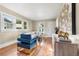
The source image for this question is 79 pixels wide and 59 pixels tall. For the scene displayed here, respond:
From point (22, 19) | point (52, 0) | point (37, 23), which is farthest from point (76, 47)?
point (22, 19)

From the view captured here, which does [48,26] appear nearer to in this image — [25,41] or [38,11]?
[38,11]

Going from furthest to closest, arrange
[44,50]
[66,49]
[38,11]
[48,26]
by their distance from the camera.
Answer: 1. [44,50]
2. [38,11]
3. [48,26]
4. [66,49]

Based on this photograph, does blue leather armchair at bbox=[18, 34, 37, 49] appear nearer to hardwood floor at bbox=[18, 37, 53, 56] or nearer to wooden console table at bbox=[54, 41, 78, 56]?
hardwood floor at bbox=[18, 37, 53, 56]

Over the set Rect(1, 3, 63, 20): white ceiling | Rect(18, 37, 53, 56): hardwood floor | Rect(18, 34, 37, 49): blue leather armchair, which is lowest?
Rect(18, 37, 53, 56): hardwood floor

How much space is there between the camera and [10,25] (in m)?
3.75

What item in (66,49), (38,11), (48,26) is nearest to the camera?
(66,49)

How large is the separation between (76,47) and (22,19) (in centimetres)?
195

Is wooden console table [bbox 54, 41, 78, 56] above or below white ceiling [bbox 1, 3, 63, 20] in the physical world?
A: below

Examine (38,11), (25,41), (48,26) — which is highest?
(38,11)

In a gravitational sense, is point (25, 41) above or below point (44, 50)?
above

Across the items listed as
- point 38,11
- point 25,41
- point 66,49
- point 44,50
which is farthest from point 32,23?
point 66,49

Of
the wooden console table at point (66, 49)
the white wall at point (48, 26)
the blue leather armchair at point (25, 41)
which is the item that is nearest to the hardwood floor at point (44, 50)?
the blue leather armchair at point (25, 41)

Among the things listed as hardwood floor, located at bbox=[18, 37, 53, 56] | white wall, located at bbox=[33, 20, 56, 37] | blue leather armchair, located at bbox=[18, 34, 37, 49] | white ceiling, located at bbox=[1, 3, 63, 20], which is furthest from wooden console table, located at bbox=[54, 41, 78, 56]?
blue leather armchair, located at bbox=[18, 34, 37, 49]

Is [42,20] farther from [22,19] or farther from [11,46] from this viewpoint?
[11,46]
